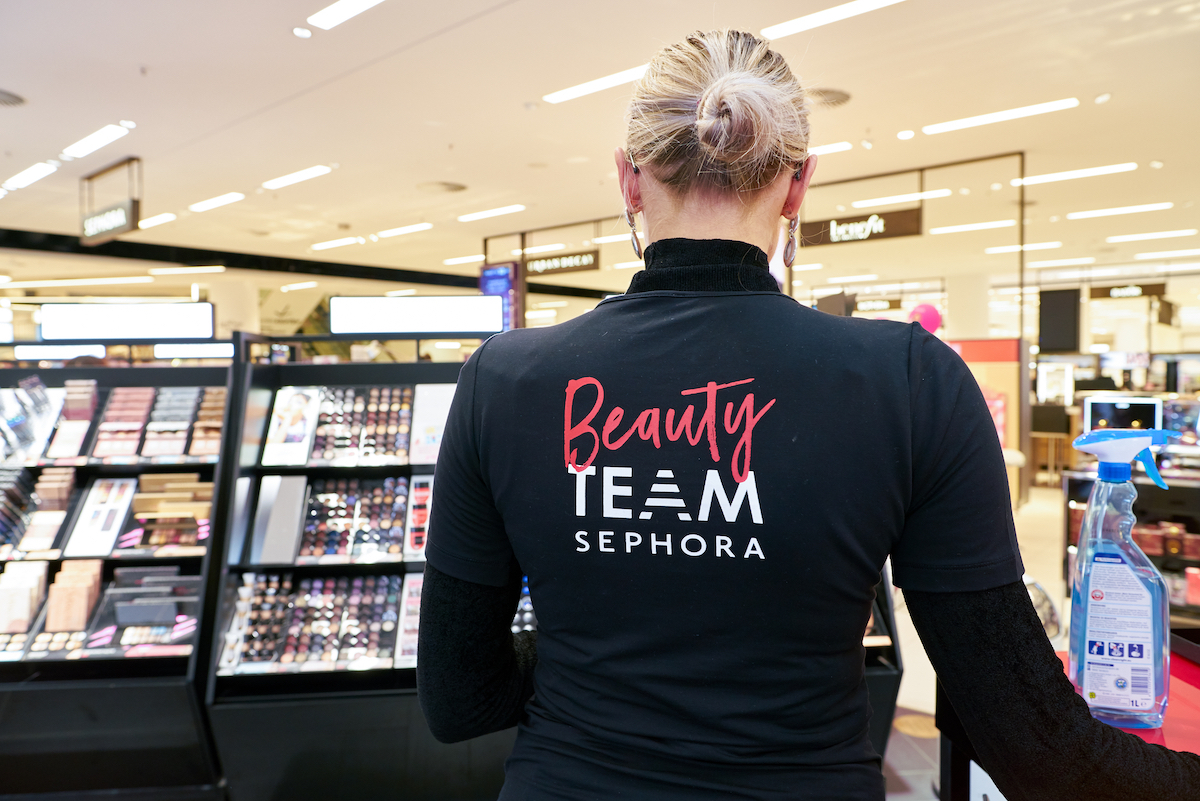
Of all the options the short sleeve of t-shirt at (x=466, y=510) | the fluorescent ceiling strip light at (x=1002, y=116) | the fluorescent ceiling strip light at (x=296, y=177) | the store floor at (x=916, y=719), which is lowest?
the store floor at (x=916, y=719)

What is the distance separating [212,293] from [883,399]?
693 inches

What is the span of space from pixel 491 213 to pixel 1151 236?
1049 cm

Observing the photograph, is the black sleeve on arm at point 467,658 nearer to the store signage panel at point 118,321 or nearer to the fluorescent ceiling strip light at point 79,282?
the store signage panel at point 118,321

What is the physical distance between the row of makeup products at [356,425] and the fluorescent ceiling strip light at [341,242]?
10461 millimetres

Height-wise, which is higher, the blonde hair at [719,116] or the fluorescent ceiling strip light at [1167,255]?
the fluorescent ceiling strip light at [1167,255]

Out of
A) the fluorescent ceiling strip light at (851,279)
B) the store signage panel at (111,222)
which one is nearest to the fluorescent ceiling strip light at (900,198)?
the fluorescent ceiling strip light at (851,279)

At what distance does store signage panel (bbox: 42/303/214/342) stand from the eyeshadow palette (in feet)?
3.52

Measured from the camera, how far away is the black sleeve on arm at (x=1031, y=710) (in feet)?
2.26

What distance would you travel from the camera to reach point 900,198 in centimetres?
905

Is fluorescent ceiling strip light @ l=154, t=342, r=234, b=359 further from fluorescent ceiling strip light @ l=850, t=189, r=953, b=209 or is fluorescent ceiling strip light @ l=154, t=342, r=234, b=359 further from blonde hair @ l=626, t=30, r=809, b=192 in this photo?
fluorescent ceiling strip light @ l=850, t=189, r=953, b=209

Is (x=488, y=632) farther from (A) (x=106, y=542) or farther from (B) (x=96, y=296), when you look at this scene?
(B) (x=96, y=296)

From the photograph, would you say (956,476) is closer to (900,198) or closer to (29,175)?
(900,198)

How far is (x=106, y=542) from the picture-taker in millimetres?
2598

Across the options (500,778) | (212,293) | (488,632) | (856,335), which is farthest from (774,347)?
(212,293)
